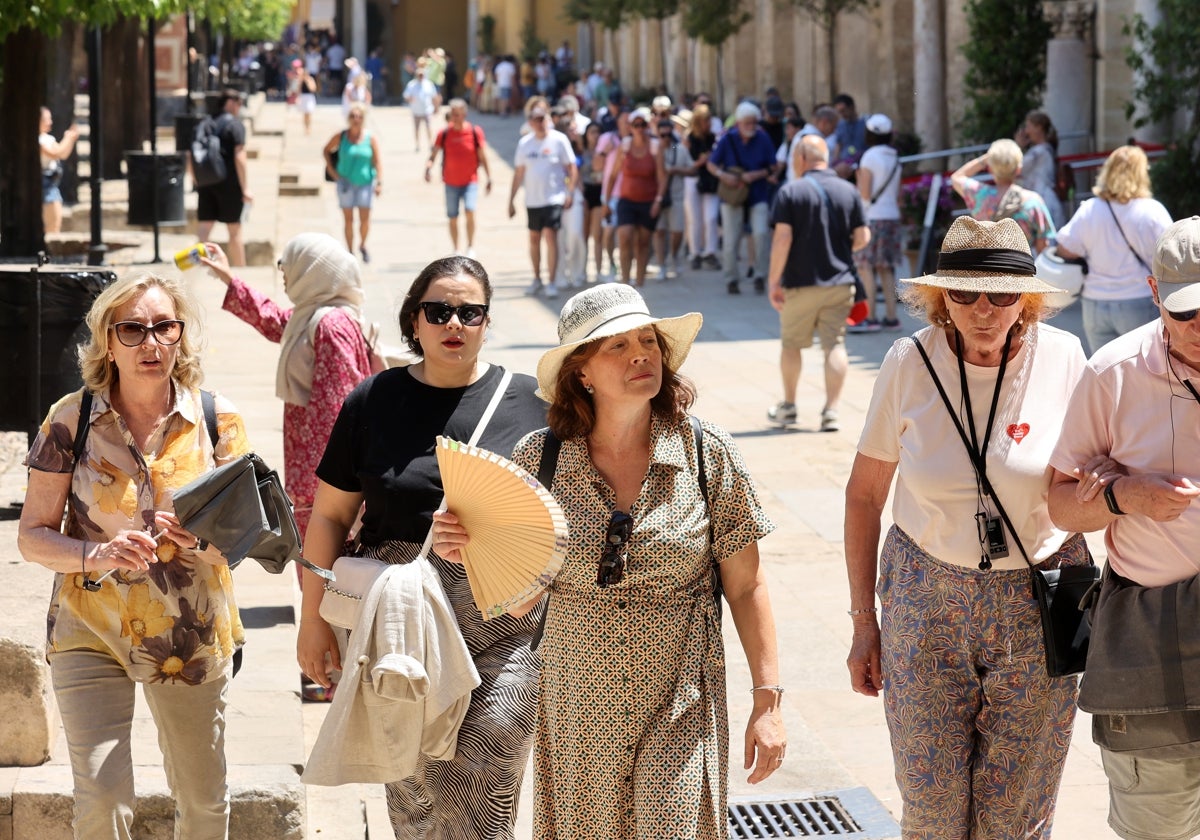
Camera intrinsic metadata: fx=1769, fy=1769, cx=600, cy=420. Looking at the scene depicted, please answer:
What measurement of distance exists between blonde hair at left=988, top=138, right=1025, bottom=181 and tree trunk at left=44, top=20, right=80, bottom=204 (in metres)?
12.9

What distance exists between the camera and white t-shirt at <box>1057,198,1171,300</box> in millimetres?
9914

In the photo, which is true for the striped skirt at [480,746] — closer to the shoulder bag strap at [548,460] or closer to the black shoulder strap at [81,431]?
the shoulder bag strap at [548,460]

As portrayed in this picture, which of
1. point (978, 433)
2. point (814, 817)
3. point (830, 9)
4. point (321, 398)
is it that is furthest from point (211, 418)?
point (830, 9)

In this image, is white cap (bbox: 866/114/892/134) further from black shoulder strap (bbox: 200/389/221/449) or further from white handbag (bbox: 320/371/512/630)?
white handbag (bbox: 320/371/512/630)

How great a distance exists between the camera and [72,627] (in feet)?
14.1

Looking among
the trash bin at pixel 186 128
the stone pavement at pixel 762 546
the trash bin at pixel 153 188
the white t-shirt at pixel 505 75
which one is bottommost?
the stone pavement at pixel 762 546

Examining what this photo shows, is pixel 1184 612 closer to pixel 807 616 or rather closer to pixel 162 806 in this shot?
pixel 162 806

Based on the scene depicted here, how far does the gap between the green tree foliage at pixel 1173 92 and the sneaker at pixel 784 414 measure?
570 centimetres

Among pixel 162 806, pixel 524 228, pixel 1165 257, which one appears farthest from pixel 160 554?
pixel 524 228

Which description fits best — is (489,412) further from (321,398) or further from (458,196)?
(458,196)

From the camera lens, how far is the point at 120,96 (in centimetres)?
2322

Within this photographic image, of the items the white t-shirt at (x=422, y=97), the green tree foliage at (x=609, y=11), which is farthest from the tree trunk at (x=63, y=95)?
the green tree foliage at (x=609, y=11)

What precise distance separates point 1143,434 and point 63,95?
1963 cm

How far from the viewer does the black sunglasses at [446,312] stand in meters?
4.45
